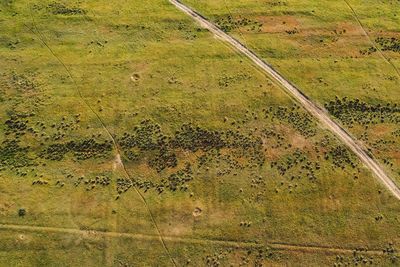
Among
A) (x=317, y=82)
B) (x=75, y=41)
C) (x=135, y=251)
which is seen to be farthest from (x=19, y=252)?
(x=317, y=82)

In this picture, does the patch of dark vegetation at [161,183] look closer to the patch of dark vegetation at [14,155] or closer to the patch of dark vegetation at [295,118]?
the patch of dark vegetation at [14,155]

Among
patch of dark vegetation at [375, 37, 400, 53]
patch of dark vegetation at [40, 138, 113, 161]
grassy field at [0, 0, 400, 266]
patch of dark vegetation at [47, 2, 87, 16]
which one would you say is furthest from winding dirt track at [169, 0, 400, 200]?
patch of dark vegetation at [40, 138, 113, 161]

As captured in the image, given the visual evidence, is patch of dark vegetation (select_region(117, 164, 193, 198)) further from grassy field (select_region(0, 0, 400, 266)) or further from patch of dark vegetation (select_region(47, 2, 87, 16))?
patch of dark vegetation (select_region(47, 2, 87, 16))

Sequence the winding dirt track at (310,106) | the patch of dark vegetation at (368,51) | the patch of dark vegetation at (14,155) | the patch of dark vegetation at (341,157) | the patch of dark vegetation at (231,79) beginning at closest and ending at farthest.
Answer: the patch of dark vegetation at (14,155), the winding dirt track at (310,106), the patch of dark vegetation at (341,157), the patch of dark vegetation at (231,79), the patch of dark vegetation at (368,51)

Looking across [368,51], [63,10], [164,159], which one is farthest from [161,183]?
[368,51]

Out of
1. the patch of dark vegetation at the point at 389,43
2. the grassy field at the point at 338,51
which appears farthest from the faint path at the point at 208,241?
the patch of dark vegetation at the point at 389,43

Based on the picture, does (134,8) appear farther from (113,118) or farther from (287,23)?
(287,23)
